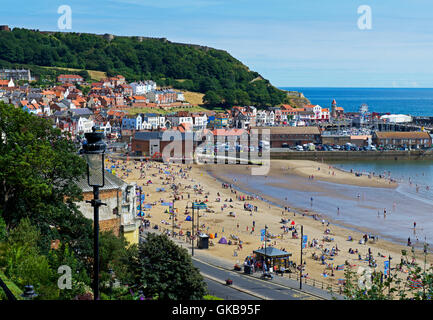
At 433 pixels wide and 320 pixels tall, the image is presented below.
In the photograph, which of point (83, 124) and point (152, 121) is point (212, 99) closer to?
point (152, 121)

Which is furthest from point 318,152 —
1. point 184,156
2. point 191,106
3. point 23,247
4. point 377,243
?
point 23,247

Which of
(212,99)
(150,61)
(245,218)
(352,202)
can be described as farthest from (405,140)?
(150,61)

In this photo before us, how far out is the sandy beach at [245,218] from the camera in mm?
24125

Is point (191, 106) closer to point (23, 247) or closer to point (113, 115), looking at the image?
point (113, 115)

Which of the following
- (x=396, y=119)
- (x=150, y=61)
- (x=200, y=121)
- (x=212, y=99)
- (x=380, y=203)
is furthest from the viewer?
(x=150, y=61)

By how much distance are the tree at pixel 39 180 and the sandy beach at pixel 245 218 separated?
9788 mm

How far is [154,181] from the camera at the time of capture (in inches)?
1743

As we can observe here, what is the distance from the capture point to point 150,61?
143500mm


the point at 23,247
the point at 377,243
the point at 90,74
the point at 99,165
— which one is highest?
the point at 90,74

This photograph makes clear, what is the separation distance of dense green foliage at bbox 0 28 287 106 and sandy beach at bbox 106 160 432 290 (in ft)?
207

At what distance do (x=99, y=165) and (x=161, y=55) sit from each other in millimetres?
144213

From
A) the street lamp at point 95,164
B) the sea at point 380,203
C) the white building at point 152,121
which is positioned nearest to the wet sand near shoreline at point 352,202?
the sea at point 380,203

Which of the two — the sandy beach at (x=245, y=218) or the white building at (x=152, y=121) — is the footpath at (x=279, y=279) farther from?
the white building at (x=152, y=121)

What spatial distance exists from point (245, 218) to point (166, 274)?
19.0m
